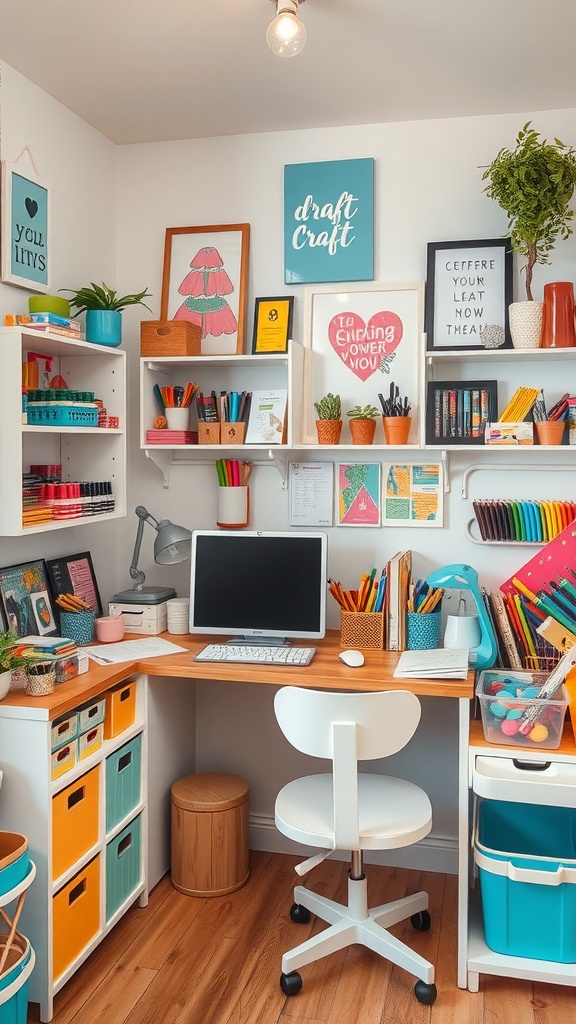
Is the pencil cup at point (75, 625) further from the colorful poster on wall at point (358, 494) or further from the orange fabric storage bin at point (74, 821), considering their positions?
the colorful poster on wall at point (358, 494)

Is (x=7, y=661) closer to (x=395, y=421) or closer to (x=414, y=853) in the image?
(x=395, y=421)

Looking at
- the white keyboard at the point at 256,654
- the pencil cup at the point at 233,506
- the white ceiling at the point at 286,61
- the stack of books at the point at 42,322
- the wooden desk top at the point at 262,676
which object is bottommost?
the wooden desk top at the point at 262,676

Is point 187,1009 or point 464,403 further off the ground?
point 464,403

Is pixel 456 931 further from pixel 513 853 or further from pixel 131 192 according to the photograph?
pixel 131 192

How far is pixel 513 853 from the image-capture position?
237cm

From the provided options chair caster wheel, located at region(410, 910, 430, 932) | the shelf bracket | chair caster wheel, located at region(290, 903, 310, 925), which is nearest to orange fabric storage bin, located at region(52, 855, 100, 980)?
chair caster wheel, located at region(290, 903, 310, 925)

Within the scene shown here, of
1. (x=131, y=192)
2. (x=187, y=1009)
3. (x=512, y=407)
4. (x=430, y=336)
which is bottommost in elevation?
(x=187, y=1009)

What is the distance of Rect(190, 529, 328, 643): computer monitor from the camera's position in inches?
109

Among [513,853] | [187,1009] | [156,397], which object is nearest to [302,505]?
[156,397]

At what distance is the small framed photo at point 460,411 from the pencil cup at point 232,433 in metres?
0.65

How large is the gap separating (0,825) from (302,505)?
1482 mm

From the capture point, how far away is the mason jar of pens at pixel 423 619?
2705 millimetres

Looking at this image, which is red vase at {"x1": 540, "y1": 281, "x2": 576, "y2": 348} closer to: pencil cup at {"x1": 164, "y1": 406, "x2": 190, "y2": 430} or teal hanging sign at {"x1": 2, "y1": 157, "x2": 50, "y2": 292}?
pencil cup at {"x1": 164, "y1": 406, "x2": 190, "y2": 430}

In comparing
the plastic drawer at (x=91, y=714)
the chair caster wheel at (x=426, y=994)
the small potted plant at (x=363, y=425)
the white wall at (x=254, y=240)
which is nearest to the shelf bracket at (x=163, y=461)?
the white wall at (x=254, y=240)
